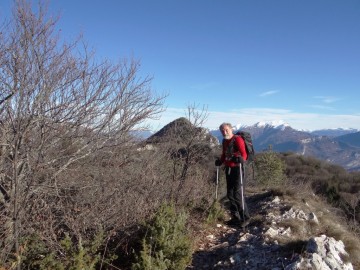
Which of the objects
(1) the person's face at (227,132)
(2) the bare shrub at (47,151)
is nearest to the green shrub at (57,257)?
(2) the bare shrub at (47,151)

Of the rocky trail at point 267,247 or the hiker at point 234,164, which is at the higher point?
the hiker at point 234,164

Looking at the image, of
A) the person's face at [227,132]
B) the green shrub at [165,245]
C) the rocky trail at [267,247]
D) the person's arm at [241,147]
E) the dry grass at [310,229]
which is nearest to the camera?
the green shrub at [165,245]

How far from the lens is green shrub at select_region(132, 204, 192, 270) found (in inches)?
161

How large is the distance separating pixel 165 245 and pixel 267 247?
157 centimetres

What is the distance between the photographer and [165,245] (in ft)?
14.5

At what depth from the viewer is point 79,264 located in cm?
390

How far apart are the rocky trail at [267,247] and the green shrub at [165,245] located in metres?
0.68

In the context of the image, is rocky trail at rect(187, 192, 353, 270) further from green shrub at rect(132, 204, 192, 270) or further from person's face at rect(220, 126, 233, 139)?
person's face at rect(220, 126, 233, 139)

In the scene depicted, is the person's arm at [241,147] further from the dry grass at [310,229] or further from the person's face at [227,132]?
the dry grass at [310,229]

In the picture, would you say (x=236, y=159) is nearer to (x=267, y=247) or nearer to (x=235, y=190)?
(x=235, y=190)

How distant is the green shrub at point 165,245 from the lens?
4.10 metres

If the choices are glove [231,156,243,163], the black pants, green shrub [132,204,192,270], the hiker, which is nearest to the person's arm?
the hiker

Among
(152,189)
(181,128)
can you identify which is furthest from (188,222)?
(181,128)

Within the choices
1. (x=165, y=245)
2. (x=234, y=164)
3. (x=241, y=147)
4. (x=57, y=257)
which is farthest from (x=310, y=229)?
(x=57, y=257)
